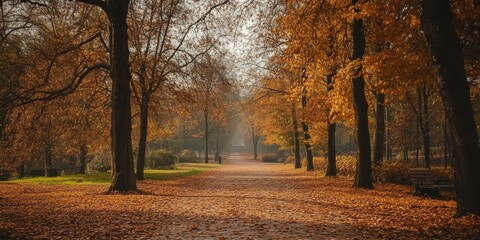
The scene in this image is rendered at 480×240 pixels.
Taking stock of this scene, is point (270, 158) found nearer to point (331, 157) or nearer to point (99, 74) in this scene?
point (331, 157)

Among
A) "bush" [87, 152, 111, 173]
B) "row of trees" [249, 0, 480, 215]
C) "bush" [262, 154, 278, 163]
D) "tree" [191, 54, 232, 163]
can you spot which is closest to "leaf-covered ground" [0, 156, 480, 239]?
"row of trees" [249, 0, 480, 215]

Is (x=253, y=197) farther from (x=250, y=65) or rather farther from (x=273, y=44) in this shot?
(x=250, y=65)

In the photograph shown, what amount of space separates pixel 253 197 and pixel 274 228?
5546mm

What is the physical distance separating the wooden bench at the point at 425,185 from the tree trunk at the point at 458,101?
15.8 feet

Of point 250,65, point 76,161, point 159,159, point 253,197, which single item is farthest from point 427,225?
point 76,161

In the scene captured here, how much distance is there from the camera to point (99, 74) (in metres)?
18.5

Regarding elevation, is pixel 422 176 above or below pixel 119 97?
below

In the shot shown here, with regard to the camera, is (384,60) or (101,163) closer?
(384,60)

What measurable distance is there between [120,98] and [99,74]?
5.36 metres

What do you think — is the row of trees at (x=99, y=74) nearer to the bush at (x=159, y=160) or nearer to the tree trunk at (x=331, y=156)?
the tree trunk at (x=331, y=156)

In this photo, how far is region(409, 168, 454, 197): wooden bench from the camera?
12688 mm

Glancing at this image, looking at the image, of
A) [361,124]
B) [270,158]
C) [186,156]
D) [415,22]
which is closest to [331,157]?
[361,124]

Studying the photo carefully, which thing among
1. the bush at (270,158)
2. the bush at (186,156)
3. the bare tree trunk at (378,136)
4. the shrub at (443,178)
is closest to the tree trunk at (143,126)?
the bare tree trunk at (378,136)

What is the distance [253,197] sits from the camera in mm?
12922
